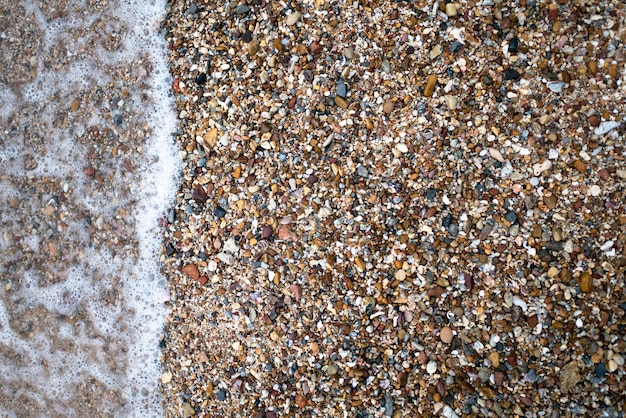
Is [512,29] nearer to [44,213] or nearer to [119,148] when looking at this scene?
[119,148]

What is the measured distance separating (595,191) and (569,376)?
2.85 ft

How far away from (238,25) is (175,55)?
0.43 meters

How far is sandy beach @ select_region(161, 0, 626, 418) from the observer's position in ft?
7.93

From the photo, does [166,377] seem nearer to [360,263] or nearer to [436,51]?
[360,263]

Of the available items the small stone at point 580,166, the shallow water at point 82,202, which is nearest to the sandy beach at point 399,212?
the small stone at point 580,166

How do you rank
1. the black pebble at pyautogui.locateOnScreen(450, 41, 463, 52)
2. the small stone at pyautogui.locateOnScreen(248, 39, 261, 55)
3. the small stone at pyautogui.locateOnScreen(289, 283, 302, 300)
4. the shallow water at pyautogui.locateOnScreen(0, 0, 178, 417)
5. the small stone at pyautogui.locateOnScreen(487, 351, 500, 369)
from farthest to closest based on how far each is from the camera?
the shallow water at pyautogui.locateOnScreen(0, 0, 178, 417) → the small stone at pyautogui.locateOnScreen(248, 39, 261, 55) → the small stone at pyautogui.locateOnScreen(289, 283, 302, 300) → the black pebble at pyautogui.locateOnScreen(450, 41, 463, 52) → the small stone at pyautogui.locateOnScreen(487, 351, 500, 369)

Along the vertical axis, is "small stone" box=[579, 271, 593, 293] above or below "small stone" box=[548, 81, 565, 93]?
below

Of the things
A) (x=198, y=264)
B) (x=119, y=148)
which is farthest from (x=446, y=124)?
(x=119, y=148)

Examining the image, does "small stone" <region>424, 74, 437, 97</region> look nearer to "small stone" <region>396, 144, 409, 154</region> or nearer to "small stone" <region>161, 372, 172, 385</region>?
"small stone" <region>396, 144, 409, 154</region>

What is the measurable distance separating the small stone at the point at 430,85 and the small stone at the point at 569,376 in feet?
4.76

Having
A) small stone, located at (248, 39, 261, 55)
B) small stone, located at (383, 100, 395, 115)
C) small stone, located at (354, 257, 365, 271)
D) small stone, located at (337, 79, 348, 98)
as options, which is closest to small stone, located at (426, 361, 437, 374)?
small stone, located at (354, 257, 365, 271)

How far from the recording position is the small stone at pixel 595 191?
2400mm

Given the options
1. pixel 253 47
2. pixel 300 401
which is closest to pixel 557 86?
pixel 253 47

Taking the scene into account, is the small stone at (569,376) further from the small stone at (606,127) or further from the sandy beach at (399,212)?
the small stone at (606,127)
